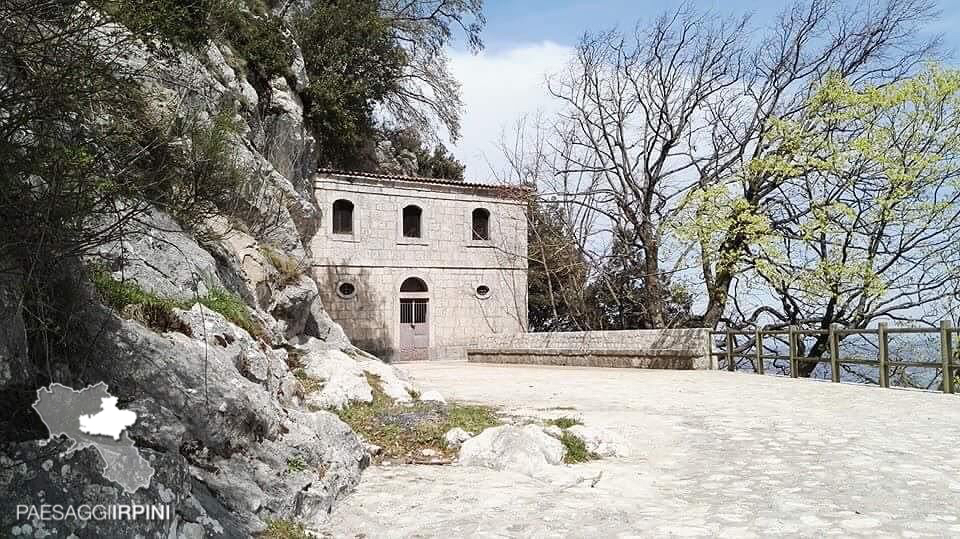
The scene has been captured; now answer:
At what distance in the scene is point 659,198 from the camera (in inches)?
797

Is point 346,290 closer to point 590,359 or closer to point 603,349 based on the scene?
point 590,359

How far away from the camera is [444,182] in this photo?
1004 inches

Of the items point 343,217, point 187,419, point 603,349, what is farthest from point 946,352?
point 343,217

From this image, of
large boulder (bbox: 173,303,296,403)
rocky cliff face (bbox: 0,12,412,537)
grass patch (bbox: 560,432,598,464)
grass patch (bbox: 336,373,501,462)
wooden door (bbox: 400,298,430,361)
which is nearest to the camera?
rocky cliff face (bbox: 0,12,412,537)

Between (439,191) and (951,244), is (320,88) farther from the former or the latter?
(951,244)

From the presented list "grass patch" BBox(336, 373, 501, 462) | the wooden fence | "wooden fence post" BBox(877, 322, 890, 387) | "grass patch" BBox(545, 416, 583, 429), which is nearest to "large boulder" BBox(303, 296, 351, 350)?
"grass patch" BBox(336, 373, 501, 462)

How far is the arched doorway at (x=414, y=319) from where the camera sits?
24.6 metres

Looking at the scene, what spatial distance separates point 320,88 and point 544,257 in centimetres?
897

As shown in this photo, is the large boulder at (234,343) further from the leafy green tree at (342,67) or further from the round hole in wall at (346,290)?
the round hole in wall at (346,290)

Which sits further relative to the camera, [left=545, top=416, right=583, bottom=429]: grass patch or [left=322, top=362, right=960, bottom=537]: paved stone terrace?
[left=545, top=416, right=583, bottom=429]: grass patch

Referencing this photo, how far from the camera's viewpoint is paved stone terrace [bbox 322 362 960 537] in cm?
446

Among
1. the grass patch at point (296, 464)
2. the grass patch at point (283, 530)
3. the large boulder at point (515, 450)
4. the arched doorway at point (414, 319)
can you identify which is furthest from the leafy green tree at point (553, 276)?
the grass patch at point (283, 530)

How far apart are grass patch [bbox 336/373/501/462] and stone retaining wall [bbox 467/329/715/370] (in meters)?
8.68

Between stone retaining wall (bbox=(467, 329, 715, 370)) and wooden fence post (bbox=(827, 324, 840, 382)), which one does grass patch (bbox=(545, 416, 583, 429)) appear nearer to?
wooden fence post (bbox=(827, 324, 840, 382))
